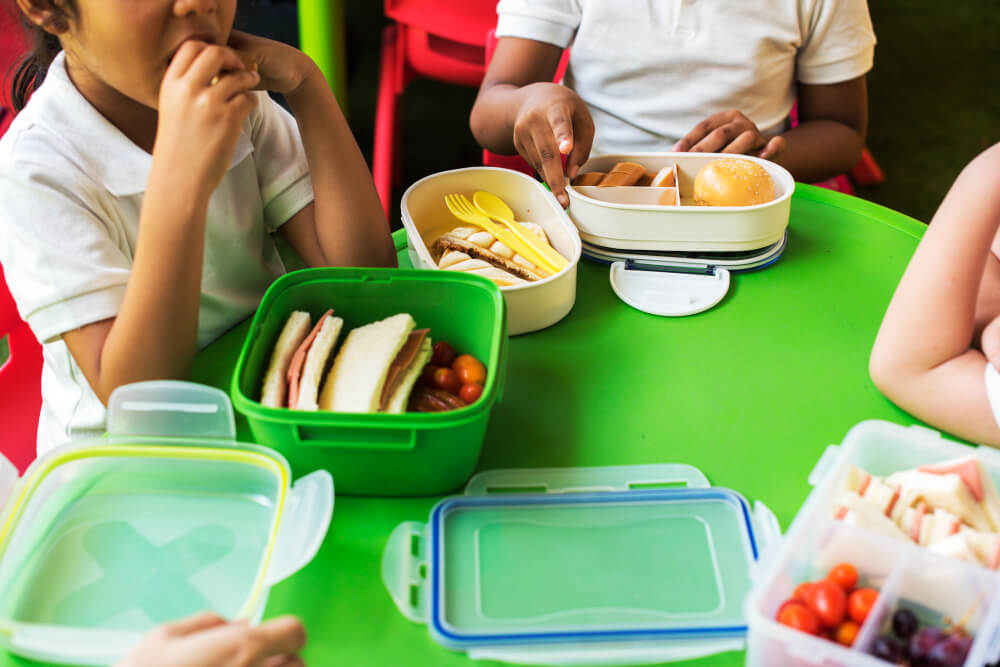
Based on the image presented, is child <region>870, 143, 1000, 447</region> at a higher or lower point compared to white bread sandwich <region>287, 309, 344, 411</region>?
higher

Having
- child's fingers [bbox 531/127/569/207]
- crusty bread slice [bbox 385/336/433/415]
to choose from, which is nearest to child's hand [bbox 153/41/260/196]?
crusty bread slice [bbox 385/336/433/415]

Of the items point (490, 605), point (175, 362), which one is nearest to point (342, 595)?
point (490, 605)

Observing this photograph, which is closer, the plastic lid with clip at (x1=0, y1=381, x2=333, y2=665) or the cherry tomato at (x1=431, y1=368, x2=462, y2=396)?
the plastic lid with clip at (x1=0, y1=381, x2=333, y2=665)

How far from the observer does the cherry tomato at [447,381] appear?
2.16 feet

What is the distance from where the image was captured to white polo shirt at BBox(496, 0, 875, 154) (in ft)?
3.65

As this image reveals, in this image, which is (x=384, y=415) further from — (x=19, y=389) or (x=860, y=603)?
(x=19, y=389)

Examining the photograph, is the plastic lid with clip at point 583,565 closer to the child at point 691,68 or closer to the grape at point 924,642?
the grape at point 924,642

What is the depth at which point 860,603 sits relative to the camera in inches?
18.6

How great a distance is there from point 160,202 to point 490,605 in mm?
403

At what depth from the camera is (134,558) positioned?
0.56 metres

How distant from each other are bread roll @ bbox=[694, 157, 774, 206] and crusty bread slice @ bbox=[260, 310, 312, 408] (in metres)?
0.41

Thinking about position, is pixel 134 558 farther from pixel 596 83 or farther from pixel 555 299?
pixel 596 83

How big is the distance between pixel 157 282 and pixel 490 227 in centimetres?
33

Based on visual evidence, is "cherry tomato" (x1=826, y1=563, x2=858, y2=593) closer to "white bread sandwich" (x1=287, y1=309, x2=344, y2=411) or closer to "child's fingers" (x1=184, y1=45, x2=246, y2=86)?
"white bread sandwich" (x1=287, y1=309, x2=344, y2=411)
